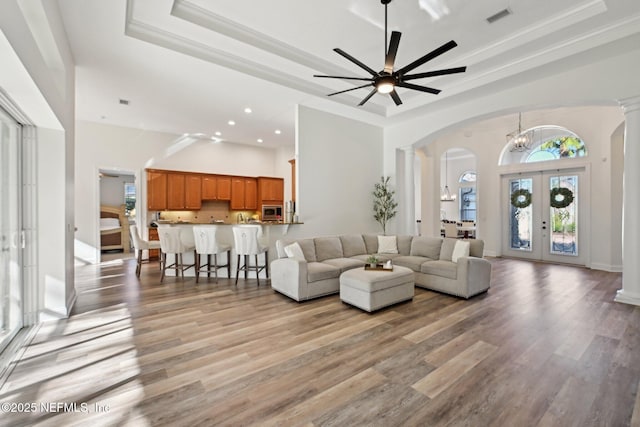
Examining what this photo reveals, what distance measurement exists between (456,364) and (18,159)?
495 cm

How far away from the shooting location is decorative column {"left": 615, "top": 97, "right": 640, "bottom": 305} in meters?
3.88

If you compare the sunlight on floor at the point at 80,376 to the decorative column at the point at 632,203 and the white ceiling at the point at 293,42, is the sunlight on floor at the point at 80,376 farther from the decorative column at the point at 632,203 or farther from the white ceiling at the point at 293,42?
the decorative column at the point at 632,203

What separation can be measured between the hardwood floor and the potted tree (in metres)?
2.92

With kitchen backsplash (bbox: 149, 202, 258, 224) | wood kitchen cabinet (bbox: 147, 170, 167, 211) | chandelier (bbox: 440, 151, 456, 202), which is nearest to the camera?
wood kitchen cabinet (bbox: 147, 170, 167, 211)

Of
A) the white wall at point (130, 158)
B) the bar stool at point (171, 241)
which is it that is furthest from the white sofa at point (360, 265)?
the white wall at point (130, 158)

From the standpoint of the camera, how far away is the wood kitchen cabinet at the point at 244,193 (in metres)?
9.22

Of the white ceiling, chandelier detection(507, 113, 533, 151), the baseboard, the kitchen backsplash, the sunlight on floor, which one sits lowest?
the sunlight on floor

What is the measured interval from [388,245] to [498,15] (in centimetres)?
392

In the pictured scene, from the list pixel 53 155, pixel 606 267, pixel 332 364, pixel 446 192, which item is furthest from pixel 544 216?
pixel 53 155

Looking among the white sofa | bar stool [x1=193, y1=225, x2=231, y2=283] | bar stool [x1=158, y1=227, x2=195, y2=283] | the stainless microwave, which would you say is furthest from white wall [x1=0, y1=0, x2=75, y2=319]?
the stainless microwave

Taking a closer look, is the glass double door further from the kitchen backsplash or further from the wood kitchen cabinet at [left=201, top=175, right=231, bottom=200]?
the wood kitchen cabinet at [left=201, top=175, right=231, bottom=200]

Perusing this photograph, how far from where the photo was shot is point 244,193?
31.0 ft

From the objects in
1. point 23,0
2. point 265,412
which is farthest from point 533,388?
point 23,0

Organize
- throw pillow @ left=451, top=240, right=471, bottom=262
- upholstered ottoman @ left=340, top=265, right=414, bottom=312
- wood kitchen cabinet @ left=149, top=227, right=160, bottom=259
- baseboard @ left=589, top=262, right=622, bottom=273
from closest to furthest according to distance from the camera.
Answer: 1. upholstered ottoman @ left=340, top=265, right=414, bottom=312
2. throw pillow @ left=451, top=240, right=471, bottom=262
3. baseboard @ left=589, top=262, right=622, bottom=273
4. wood kitchen cabinet @ left=149, top=227, right=160, bottom=259
